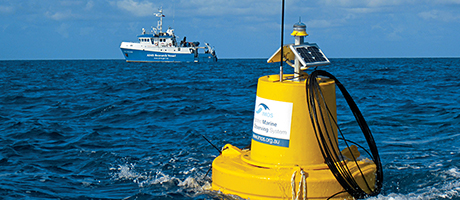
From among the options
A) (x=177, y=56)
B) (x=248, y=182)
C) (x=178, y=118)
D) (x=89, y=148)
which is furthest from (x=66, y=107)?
(x=177, y=56)

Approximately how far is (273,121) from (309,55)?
0.77 meters

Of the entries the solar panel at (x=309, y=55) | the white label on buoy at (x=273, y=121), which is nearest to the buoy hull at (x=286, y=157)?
the white label on buoy at (x=273, y=121)

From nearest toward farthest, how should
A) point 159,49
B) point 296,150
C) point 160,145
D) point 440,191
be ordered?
point 296,150
point 440,191
point 160,145
point 159,49

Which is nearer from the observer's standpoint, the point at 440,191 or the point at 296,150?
the point at 296,150

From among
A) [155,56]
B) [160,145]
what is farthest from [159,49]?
[160,145]

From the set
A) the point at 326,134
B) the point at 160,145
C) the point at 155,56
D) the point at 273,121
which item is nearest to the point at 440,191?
the point at 326,134

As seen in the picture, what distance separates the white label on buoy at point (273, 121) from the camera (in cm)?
452

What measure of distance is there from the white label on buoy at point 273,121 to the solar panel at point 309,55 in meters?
0.46

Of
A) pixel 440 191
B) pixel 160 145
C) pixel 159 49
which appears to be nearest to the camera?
pixel 440 191

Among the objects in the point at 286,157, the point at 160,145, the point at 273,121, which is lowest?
the point at 160,145

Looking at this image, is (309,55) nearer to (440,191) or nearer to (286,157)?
(286,157)

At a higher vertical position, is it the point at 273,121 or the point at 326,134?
the point at 273,121

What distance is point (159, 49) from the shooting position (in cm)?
7700

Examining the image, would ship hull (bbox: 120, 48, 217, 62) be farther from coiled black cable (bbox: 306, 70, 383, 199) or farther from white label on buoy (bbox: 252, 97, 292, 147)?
coiled black cable (bbox: 306, 70, 383, 199)
